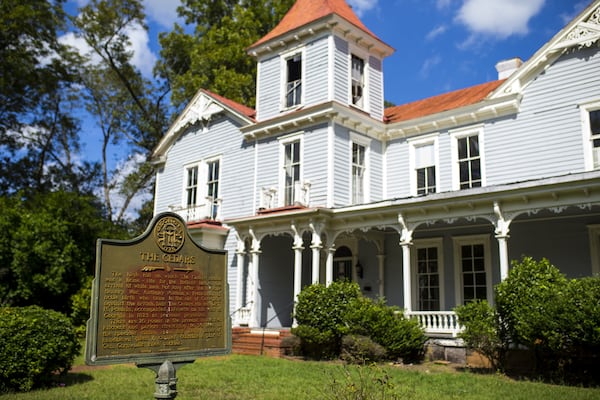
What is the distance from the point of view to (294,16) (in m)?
21.5

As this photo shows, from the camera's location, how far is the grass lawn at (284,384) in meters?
8.78

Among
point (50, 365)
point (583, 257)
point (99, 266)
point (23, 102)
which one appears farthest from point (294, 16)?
point (23, 102)

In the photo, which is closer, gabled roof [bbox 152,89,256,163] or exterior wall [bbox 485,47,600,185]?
exterior wall [bbox 485,47,600,185]

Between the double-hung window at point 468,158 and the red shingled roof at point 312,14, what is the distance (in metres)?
5.50

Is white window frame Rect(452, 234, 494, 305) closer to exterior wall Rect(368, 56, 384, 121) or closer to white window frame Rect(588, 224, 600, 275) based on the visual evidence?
white window frame Rect(588, 224, 600, 275)

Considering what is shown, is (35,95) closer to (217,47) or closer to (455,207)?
(217,47)

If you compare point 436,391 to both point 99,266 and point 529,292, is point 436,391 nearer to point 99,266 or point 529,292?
point 529,292

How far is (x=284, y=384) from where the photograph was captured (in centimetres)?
1004

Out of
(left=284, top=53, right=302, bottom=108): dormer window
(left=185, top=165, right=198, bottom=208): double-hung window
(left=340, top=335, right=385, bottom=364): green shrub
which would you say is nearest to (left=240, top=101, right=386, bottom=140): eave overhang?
(left=284, top=53, right=302, bottom=108): dormer window

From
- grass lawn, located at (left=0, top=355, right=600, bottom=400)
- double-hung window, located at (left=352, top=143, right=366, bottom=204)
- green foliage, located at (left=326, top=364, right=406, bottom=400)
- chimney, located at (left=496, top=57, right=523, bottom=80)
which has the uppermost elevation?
chimney, located at (left=496, top=57, right=523, bottom=80)

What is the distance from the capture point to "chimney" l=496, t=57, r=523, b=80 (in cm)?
1972

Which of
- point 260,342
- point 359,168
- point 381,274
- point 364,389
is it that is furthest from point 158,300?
point 359,168

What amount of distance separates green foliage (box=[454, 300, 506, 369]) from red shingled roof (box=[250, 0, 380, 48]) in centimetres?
1164

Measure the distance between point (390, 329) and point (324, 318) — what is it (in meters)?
1.94
